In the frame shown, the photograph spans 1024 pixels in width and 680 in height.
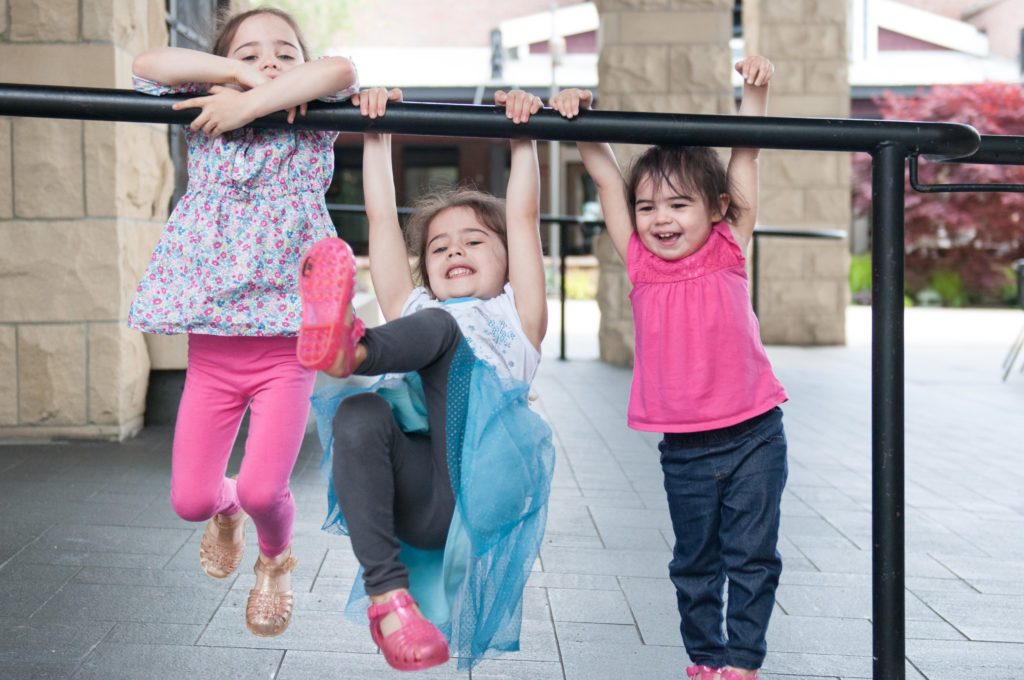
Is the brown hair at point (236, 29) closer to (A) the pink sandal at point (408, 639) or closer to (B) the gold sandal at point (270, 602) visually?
(B) the gold sandal at point (270, 602)

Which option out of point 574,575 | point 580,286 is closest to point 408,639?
point 574,575

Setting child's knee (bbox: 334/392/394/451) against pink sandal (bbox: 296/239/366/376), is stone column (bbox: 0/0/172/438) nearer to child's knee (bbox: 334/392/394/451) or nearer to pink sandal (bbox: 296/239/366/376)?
child's knee (bbox: 334/392/394/451)

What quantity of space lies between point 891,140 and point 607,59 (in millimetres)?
6529

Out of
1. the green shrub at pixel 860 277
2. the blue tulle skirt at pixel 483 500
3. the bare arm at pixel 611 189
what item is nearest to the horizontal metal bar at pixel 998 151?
the bare arm at pixel 611 189

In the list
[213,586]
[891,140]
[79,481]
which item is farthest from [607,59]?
[891,140]

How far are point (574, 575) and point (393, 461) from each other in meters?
1.55

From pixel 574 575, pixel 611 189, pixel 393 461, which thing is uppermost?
pixel 611 189

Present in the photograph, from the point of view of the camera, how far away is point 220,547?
2.46 meters

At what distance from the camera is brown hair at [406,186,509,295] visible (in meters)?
2.04

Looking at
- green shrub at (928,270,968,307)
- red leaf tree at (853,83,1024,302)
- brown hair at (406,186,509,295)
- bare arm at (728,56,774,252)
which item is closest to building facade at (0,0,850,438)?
brown hair at (406,186,509,295)

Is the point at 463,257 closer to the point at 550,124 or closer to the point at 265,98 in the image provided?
the point at 550,124

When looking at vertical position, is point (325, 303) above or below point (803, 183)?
below

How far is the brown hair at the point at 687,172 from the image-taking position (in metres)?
2.11

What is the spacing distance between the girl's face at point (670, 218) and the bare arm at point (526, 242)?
28 centimetres
